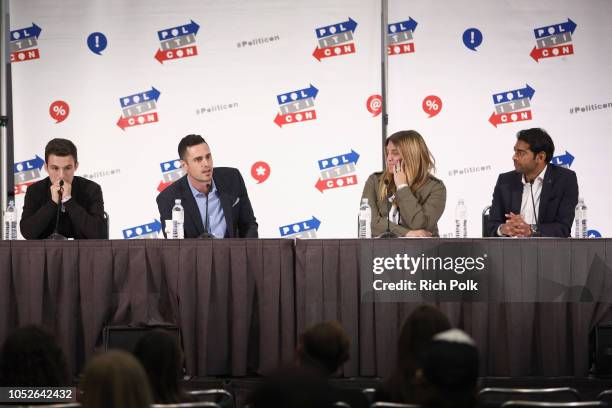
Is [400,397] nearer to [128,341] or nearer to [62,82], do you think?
[128,341]

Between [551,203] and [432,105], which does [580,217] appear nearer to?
[551,203]

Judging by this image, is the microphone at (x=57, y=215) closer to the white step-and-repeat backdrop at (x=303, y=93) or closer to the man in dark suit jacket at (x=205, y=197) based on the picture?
the man in dark suit jacket at (x=205, y=197)

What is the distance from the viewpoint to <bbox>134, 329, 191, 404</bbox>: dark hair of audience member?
2752mm

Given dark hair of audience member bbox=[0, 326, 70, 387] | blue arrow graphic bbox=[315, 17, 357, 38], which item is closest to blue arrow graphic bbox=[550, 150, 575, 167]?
blue arrow graphic bbox=[315, 17, 357, 38]

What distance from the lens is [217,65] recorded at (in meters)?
6.95

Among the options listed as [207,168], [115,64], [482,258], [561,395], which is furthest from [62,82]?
[561,395]

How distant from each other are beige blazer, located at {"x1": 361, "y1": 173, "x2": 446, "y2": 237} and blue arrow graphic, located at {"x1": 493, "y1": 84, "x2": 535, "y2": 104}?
188 centimetres

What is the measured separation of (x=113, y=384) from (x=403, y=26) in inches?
204

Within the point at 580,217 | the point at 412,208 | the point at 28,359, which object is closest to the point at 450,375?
the point at 28,359

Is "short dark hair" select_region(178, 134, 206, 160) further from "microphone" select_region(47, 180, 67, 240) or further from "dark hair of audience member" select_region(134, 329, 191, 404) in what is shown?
"dark hair of audience member" select_region(134, 329, 191, 404)

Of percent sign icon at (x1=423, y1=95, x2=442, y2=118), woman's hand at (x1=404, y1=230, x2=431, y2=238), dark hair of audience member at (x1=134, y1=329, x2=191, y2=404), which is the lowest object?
dark hair of audience member at (x1=134, y1=329, x2=191, y2=404)

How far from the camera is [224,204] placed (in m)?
5.31

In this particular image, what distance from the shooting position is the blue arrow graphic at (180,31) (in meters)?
6.96

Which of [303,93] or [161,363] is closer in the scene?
[161,363]
